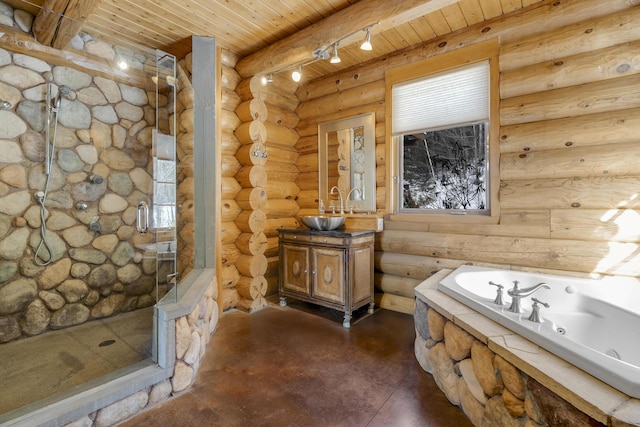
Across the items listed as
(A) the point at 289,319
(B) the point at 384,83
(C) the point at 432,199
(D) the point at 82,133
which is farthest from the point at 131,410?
(B) the point at 384,83

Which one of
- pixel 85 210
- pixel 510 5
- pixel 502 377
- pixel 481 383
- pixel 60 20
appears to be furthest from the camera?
pixel 85 210

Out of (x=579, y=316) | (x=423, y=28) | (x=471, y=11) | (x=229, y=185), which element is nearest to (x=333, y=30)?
(x=423, y=28)

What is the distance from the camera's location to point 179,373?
1980mm

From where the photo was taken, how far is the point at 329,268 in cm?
310

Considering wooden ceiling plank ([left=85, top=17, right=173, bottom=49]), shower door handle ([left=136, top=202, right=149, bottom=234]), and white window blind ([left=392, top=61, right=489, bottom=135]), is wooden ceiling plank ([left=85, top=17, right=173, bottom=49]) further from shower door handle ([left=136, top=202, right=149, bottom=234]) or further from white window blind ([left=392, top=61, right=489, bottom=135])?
white window blind ([left=392, top=61, right=489, bottom=135])

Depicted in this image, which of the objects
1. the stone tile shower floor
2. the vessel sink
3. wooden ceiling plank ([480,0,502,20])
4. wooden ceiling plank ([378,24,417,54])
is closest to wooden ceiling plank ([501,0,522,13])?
wooden ceiling plank ([480,0,502,20])

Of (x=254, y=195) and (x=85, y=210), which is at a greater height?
(x=254, y=195)

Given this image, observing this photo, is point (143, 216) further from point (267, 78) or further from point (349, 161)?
point (349, 161)

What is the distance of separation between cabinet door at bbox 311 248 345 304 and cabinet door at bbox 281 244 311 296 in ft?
0.33

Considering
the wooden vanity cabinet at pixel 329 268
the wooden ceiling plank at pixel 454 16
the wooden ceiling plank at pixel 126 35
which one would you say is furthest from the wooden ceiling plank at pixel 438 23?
the wooden ceiling plank at pixel 126 35

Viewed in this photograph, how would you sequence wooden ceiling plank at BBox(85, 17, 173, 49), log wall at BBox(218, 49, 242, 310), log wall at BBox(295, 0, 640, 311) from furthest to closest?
1. log wall at BBox(218, 49, 242, 310)
2. wooden ceiling plank at BBox(85, 17, 173, 49)
3. log wall at BBox(295, 0, 640, 311)

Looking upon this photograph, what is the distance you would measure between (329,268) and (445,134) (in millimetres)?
1803

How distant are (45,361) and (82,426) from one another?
2.87 feet

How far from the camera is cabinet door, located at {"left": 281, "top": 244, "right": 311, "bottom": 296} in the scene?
3281 mm
